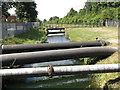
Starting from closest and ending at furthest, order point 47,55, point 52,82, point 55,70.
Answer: point 55,70 < point 52,82 < point 47,55

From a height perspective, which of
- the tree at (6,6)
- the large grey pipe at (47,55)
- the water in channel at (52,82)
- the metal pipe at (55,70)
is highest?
the tree at (6,6)

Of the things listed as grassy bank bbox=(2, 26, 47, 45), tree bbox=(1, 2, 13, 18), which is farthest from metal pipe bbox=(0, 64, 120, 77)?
tree bbox=(1, 2, 13, 18)

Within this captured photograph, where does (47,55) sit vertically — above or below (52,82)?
above

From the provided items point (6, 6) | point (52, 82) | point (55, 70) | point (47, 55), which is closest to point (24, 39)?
point (6, 6)

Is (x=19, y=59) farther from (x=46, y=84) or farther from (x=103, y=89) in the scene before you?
(x=103, y=89)

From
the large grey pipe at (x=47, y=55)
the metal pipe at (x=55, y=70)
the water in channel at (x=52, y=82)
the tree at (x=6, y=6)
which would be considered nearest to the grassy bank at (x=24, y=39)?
the tree at (x=6, y=6)

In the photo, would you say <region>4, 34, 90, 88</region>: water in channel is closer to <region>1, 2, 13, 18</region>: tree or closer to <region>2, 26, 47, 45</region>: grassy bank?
<region>2, 26, 47, 45</region>: grassy bank

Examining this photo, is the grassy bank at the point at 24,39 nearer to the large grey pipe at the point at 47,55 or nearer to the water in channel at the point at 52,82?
the water in channel at the point at 52,82

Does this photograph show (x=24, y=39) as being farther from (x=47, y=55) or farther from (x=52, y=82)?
(x=52, y=82)

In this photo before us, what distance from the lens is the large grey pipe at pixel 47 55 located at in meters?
12.1

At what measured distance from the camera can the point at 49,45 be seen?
15977 mm

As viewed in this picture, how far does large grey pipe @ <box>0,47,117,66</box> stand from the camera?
476 inches

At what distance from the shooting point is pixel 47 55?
41.9ft

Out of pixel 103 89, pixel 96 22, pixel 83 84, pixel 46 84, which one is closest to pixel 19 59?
pixel 46 84
